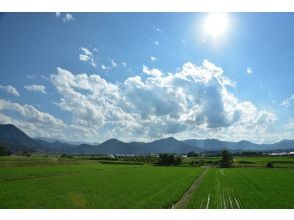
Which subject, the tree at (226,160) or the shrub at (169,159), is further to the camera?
the shrub at (169,159)

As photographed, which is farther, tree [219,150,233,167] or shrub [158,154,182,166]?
shrub [158,154,182,166]

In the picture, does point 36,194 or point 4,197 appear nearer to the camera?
point 4,197

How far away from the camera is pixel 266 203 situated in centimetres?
2394

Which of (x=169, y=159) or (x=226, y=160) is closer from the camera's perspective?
(x=226, y=160)
